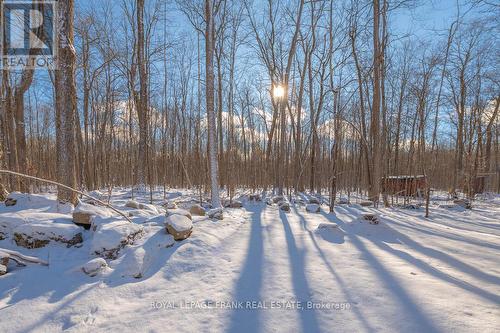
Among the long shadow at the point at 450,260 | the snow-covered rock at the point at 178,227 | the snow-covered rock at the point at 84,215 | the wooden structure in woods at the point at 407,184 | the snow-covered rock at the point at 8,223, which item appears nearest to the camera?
the long shadow at the point at 450,260

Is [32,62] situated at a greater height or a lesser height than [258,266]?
greater

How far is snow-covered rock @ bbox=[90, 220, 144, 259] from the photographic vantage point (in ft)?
10.1

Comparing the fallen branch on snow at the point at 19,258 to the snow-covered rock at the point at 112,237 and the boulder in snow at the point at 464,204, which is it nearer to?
the snow-covered rock at the point at 112,237

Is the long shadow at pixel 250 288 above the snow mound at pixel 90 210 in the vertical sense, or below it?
below

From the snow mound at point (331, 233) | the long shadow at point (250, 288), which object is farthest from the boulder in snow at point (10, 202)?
the snow mound at point (331, 233)

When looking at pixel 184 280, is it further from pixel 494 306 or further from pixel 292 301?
pixel 494 306

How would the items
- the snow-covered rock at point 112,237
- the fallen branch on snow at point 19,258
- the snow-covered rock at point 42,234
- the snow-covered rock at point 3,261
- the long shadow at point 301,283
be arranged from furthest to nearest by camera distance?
1. the snow-covered rock at point 42,234
2. the snow-covered rock at point 112,237
3. the fallen branch on snow at point 19,258
4. the snow-covered rock at point 3,261
5. the long shadow at point 301,283

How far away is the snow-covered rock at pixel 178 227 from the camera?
3.46 meters

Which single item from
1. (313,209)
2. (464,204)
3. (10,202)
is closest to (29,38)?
(10,202)

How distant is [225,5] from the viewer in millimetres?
10836

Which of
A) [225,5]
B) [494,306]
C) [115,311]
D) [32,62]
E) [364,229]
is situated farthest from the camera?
[225,5]

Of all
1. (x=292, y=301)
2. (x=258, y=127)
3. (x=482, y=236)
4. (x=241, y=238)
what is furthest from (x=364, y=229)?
(x=258, y=127)

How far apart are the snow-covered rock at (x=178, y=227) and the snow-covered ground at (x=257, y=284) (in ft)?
0.28

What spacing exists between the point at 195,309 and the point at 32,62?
987cm
